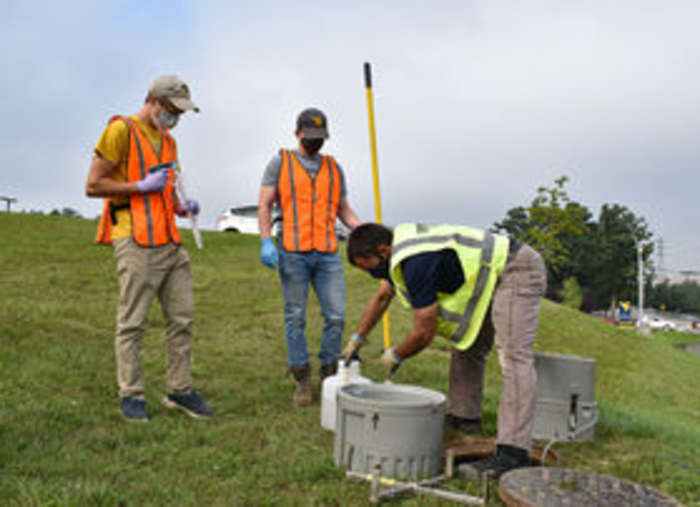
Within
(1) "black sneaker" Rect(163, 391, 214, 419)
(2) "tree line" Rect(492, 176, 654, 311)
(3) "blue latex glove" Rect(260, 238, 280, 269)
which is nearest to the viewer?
(1) "black sneaker" Rect(163, 391, 214, 419)

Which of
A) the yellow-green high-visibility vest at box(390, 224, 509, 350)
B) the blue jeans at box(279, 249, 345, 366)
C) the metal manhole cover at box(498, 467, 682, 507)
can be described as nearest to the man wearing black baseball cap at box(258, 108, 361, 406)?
the blue jeans at box(279, 249, 345, 366)

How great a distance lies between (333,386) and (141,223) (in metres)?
1.61

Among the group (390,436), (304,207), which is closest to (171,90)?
(304,207)

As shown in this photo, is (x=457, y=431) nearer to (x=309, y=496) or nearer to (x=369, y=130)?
(x=309, y=496)

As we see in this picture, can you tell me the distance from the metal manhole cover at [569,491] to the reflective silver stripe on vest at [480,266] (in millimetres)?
833

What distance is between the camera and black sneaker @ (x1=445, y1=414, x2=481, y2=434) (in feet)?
13.5

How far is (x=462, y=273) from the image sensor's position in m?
3.27

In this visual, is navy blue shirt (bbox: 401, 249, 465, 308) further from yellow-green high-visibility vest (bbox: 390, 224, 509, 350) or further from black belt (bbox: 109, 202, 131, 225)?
black belt (bbox: 109, 202, 131, 225)

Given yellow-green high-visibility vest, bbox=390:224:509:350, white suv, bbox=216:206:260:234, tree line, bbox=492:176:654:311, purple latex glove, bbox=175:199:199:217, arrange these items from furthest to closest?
tree line, bbox=492:176:654:311
white suv, bbox=216:206:260:234
purple latex glove, bbox=175:199:199:217
yellow-green high-visibility vest, bbox=390:224:509:350

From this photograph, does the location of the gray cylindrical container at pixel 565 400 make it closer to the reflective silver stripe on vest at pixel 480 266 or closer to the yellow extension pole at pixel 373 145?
the reflective silver stripe on vest at pixel 480 266

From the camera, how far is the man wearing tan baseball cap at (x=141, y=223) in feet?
12.9

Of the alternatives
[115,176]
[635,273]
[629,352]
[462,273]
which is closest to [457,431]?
[462,273]

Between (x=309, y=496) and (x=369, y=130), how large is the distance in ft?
11.8

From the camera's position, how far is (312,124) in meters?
4.62
